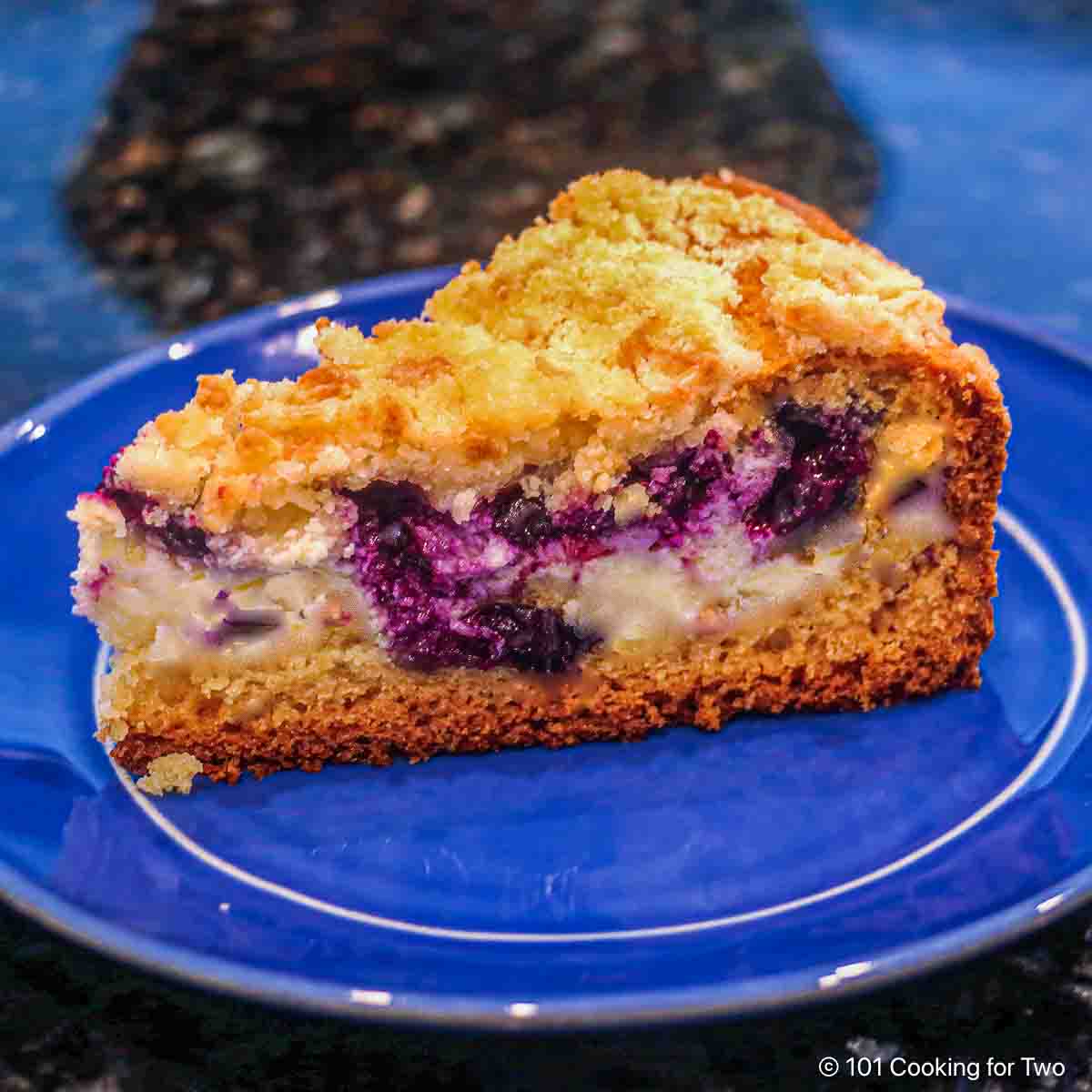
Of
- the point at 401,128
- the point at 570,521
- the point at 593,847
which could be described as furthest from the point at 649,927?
the point at 401,128

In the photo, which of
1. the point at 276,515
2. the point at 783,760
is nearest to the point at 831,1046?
the point at 783,760

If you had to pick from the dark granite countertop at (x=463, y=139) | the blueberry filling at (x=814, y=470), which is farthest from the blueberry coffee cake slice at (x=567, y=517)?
the dark granite countertop at (x=463, y=139)

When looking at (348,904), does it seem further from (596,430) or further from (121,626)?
Result: (596,430)

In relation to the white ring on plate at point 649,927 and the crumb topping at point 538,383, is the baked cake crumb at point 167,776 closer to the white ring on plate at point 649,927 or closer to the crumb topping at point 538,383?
the white ring on plate at point 649,927

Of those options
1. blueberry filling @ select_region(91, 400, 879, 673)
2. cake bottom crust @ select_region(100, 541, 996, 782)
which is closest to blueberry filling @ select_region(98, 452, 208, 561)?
blueberry filling @ select_region(91, 400, 879, 673)

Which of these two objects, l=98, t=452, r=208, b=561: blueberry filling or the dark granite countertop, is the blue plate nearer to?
l=98, t=452, r=208, b=561: blueberry filling

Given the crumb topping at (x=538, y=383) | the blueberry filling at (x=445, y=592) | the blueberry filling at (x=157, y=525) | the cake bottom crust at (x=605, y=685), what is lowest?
the cake bottom crust at (x=605, y=685)

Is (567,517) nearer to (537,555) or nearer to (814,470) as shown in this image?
(537,555)
